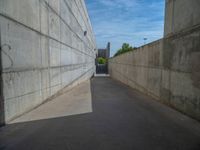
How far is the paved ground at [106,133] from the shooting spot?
2.68 metres

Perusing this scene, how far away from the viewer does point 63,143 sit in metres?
2.75

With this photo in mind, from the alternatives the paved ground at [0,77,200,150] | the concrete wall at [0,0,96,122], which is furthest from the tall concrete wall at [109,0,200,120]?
the concrete wall at [0,0,96,122]

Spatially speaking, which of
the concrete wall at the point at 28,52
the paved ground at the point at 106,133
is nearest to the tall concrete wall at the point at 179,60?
the paved ground at the point at 106,133

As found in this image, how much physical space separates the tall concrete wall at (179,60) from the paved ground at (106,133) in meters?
0.59

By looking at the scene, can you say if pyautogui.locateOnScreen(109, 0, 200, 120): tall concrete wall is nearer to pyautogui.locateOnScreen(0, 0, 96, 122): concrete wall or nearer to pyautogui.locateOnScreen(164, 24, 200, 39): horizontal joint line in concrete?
pyautogui.locateOnScreen(164, 24, 200, 39): horizontal joint line in concrete

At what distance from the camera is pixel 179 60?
479 centimetres

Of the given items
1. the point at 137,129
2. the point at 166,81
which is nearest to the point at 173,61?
the point at 166,81

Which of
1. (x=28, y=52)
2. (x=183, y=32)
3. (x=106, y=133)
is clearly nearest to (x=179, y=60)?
(x=183, y=32)

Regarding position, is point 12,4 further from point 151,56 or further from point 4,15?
point 151,56

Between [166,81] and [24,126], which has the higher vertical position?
[166,81]

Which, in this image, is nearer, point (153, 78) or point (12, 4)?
point (12, 4)

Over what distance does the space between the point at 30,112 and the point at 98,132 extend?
2170 millimetres

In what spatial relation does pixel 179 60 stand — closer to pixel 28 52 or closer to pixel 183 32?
pixel 183 32

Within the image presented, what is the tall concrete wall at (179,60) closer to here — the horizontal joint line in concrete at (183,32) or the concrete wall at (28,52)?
the horizontal joint line in concrete at (183,32)
